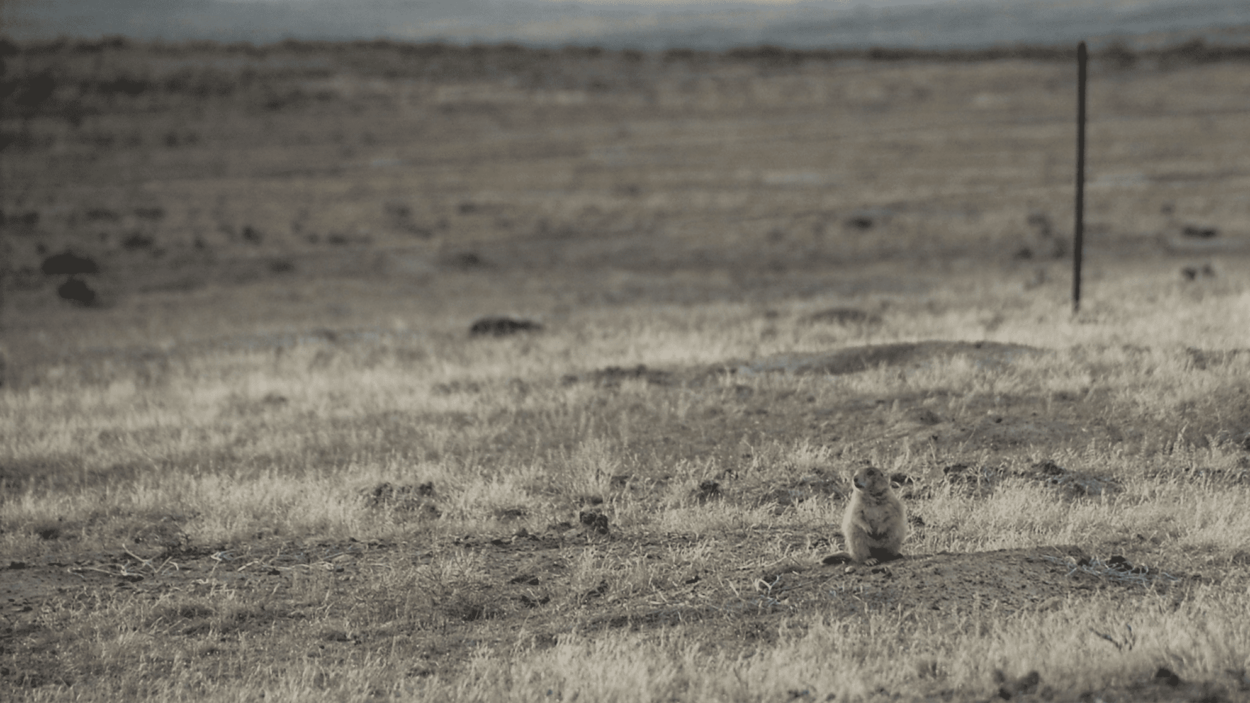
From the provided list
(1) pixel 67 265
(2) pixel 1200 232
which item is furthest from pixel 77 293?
(2) pixel 1200 232

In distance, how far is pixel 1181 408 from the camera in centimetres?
951

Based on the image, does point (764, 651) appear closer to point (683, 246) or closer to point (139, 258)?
point (683, 246)

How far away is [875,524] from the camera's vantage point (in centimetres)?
602

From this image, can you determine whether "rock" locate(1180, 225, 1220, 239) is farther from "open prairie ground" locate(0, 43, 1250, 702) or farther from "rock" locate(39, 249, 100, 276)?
"rock" locate(39, 249, 100, 276)

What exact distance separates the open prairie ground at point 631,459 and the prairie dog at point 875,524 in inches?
6.2

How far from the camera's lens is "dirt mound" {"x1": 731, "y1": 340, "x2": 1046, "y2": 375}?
12.1m

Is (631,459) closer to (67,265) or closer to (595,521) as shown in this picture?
(595,521)

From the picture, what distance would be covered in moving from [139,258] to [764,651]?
2969cm

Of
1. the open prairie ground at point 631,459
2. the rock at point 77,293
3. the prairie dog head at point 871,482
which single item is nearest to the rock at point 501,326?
the open prairie ground at point 631,459

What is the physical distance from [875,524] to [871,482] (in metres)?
0.32

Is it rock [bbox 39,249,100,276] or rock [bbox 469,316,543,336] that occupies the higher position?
rock [bbox 39,249,100,276]

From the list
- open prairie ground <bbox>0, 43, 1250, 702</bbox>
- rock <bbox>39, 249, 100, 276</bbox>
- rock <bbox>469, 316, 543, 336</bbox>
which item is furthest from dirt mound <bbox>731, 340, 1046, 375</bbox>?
rock <bbox>39, 249, 100, 276</bbox>

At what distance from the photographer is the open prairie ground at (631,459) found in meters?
5.34

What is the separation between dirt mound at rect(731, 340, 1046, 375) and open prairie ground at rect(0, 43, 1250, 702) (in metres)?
0.08
